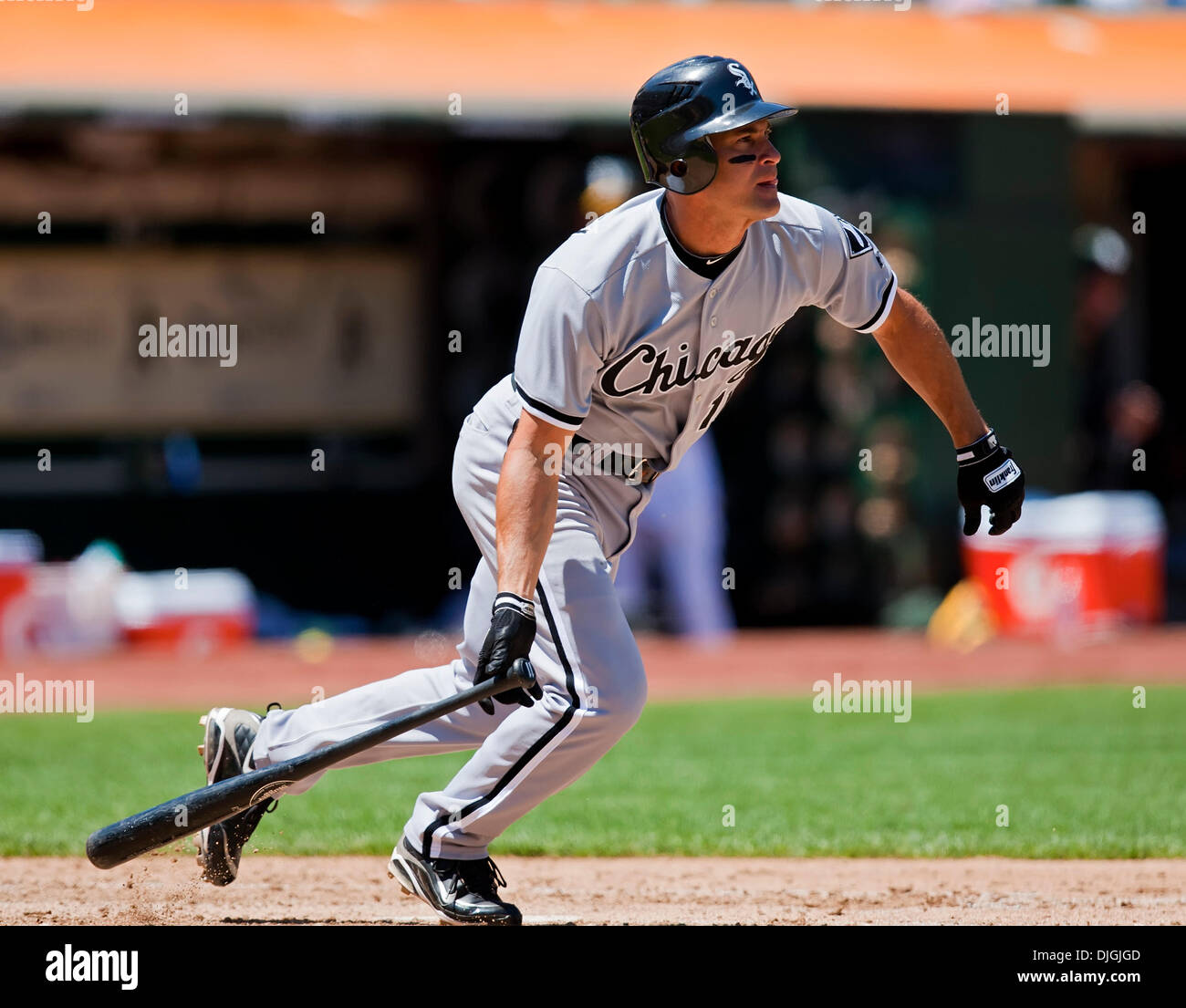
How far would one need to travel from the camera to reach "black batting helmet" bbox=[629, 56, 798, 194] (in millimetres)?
3918

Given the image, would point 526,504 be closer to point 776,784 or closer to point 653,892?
point 653,892

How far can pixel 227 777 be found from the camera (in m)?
4.45

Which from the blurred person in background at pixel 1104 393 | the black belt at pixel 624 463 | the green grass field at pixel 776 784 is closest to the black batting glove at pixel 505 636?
the black belt at pixel 624 463

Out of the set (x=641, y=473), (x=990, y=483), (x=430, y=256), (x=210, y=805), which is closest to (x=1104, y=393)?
(x=430, y=256)

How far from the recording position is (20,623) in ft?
33.6

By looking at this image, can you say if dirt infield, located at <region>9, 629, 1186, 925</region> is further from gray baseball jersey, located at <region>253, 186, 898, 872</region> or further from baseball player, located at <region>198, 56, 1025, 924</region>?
gray baseball jersey, located at <region>253, 186, 898, 872</region>

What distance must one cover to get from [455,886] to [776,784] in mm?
2687

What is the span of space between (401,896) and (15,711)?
4.74m

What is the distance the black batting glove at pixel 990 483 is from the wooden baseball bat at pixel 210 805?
1.47m

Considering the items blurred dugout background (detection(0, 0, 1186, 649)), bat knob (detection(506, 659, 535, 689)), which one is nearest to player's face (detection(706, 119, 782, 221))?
bat knob (detection(506, 659, 535, 689))

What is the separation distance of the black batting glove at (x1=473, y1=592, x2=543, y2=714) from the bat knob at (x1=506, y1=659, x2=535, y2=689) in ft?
0.04

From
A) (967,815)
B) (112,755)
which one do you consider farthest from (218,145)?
(967,815)

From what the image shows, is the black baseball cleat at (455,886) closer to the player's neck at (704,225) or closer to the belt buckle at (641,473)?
the belt buckle at (641,473)

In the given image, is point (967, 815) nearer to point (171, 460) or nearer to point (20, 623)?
point (20, 623)
